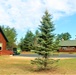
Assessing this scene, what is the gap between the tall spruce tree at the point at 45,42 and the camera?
21875mm

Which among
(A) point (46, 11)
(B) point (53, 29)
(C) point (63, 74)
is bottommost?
(C) point (63, 74)

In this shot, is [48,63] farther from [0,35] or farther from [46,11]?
[0,35]

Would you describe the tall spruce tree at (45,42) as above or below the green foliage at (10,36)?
below

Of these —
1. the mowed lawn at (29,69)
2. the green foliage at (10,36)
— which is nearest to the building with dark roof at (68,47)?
the green foliage at (10,36)

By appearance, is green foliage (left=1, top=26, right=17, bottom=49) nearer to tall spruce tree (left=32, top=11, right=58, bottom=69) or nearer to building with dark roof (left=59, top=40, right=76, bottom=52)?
building with dark roof (left=59, top=40, right=76, bottom=52)

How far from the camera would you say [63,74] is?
2014 centimetres

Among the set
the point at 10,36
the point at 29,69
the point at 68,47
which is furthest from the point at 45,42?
the point at 10,36

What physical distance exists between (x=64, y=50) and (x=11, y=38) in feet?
76.7

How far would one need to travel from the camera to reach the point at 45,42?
21859 millimetres

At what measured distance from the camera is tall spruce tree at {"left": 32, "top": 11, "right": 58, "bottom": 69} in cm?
2188

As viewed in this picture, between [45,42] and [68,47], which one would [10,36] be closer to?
[68,47]

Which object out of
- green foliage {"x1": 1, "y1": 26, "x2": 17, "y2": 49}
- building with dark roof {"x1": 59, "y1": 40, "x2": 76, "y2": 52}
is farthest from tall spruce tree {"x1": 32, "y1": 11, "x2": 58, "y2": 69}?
green foliage {"x1": 1, "y1": 26, "x2": 17, "y2": 49}

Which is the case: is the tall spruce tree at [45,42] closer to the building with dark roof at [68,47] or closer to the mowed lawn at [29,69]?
the mowed lawn at [29,69]

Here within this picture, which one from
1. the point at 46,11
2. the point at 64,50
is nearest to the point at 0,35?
the point at 46,11
